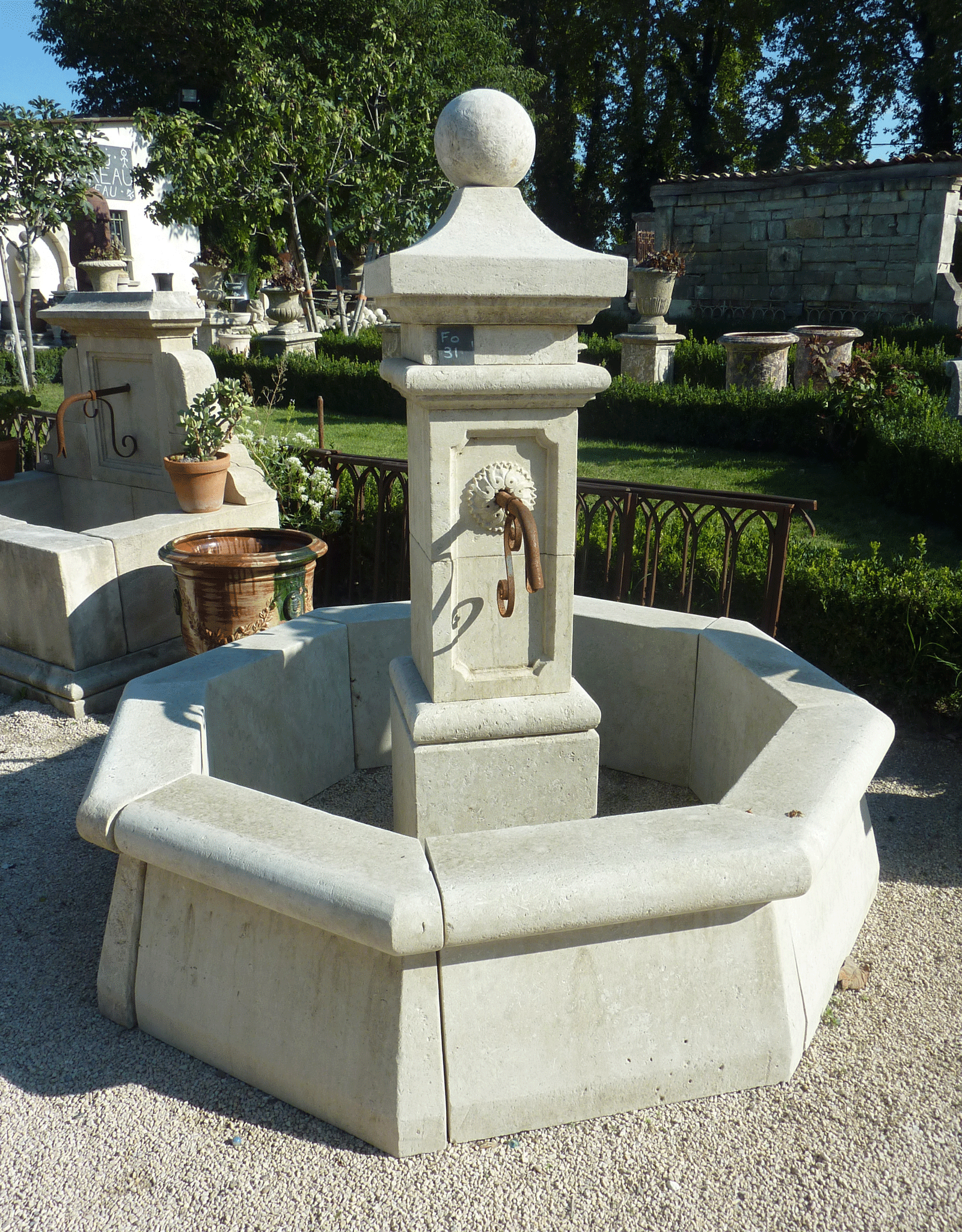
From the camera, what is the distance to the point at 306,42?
781 inches

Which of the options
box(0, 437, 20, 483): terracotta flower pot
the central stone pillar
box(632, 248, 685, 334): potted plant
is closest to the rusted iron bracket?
box(0, 437, 20, 483): terracotta flower pot

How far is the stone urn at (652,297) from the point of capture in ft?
41.9

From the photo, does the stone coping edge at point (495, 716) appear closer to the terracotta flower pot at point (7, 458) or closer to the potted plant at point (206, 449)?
the potted plant at point (206, 449)

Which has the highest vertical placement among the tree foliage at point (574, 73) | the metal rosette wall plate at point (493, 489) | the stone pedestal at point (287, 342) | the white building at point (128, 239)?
the tree foliage at point (574, 73)

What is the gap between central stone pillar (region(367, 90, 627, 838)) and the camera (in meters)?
2.52

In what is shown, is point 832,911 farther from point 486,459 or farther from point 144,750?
point 144,750

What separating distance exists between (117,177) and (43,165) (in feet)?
54.4

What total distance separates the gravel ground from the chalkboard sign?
28.4 m

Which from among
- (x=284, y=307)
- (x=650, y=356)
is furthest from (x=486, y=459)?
(x=284, y=307)

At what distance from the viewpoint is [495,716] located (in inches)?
115

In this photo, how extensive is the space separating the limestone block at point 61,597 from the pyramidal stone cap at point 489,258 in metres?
2.90

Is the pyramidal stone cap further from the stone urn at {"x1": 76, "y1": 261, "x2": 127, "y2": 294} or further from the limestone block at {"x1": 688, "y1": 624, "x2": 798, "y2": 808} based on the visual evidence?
the stone urn at {"x1": 76, "y1": 261, "x2": 127, "y2": 294}

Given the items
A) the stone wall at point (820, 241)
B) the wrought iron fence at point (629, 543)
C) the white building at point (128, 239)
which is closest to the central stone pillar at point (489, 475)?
the wrought iron fence at point (629, 543)

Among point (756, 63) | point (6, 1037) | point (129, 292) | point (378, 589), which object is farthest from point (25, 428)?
point (756, 63)
